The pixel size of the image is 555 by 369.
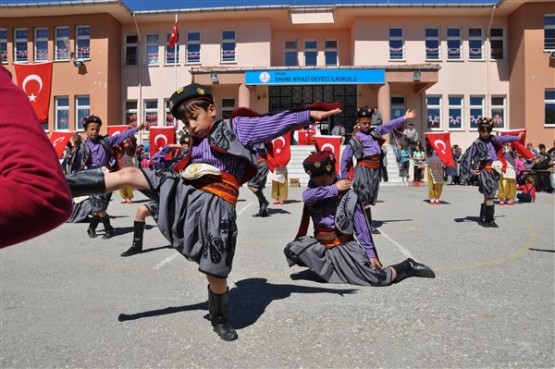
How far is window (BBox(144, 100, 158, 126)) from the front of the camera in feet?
98.0

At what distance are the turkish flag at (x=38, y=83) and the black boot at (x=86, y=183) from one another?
215 centimetres

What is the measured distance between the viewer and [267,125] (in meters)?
3.22

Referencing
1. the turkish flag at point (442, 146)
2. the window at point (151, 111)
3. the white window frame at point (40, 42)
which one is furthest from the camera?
the window at point (151, 111)

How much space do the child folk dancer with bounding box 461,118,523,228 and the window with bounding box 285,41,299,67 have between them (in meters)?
23.3

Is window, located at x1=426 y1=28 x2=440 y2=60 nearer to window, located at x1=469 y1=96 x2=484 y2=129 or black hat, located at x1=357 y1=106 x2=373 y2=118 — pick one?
window, located at x1=469 y1=96 x2=484 y2=129

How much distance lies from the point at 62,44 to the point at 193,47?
8332 millimetres

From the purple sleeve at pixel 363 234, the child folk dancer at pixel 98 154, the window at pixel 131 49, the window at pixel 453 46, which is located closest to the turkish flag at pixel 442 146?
the purple sleeve at pixel 363 234

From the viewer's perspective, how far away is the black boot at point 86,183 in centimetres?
197

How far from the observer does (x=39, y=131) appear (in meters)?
0.91

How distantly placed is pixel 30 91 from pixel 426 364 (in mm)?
3921

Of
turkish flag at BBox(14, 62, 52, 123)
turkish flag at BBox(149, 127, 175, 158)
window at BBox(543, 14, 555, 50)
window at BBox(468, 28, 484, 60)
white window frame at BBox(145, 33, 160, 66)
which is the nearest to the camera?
turkish flag at BBox(14, 62, 52, 123)

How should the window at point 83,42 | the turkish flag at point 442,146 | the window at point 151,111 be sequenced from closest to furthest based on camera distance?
the turkish flag at point 442,146 → the window at point 83,42 → the window at point 151,111

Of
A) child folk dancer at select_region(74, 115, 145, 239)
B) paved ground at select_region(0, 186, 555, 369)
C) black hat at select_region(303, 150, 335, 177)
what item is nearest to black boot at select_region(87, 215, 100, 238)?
child folk dancer at select_region(74, 115, 145, 239)

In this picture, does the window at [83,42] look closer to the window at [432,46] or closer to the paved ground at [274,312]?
the window at [432,46]
